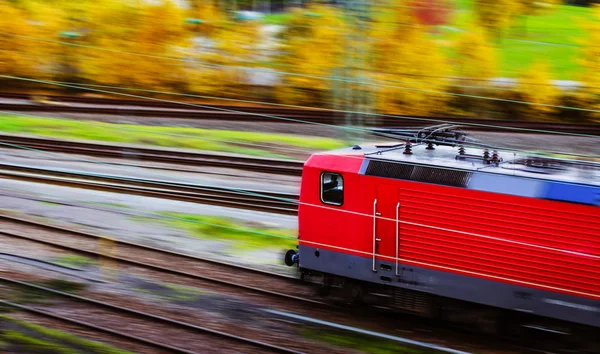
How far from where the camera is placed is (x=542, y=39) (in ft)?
119

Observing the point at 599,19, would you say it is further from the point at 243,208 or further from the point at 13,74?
the point at 13,74

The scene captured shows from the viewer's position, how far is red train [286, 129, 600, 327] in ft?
35.0

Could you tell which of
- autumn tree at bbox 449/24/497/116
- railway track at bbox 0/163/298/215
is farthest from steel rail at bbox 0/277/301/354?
autumn tree at bbox 449/24/497/116

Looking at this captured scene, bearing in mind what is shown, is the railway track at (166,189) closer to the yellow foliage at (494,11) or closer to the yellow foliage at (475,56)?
the yellow foliage at (475,56)

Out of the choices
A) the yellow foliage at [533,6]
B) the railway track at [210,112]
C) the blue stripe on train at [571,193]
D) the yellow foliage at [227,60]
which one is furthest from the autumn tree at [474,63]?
the blue stripe on train at [571,193]

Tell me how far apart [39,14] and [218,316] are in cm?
2759

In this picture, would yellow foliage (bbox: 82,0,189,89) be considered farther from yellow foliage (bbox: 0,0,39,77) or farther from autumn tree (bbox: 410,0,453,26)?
autumn tree (bbox: 410,0,453,26)

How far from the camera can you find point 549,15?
34188 mm

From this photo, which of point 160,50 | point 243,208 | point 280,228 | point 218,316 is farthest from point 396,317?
point 160,50

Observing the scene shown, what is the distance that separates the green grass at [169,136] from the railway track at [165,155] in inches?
41.8

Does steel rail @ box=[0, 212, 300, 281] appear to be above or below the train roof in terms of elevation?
below

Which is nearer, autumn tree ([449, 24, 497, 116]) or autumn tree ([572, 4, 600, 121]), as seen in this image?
autumn tree ([572, 4, 600, 121])

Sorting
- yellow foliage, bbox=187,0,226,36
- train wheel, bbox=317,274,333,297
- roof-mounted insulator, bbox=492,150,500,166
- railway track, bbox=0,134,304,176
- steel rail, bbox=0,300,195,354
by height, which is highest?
yellow foliage, bbox=187,0,226,36

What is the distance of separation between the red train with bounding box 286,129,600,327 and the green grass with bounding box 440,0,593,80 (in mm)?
20579
